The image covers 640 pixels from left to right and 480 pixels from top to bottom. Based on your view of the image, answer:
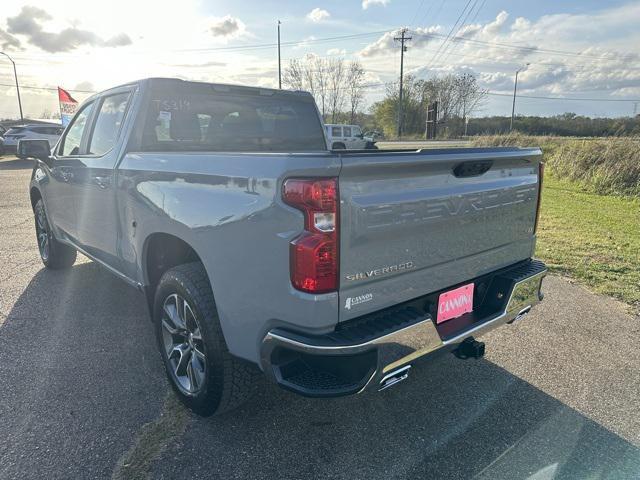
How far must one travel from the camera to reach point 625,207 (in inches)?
368

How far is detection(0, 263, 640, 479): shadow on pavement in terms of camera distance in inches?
91.4

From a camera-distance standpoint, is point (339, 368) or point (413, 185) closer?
point (339, 368)

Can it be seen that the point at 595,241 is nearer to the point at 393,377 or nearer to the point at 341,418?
the point at 341,418

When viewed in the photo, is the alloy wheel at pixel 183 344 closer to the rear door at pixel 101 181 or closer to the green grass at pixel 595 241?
the rear door at pixel 101 181

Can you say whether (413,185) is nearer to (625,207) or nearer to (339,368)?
(339,368)

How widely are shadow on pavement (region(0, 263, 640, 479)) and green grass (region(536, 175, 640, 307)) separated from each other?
2288mm

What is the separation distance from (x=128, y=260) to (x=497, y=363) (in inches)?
109

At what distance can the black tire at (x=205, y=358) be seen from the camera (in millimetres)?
2396

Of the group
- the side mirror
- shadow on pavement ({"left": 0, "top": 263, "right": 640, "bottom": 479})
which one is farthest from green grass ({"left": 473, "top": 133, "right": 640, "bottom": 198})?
the side mirror

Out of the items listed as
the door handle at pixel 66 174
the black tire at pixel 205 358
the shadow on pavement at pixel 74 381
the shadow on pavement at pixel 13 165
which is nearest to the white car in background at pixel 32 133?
the shadow on pavement at pixel 13 165

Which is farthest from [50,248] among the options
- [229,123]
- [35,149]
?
[229,123]

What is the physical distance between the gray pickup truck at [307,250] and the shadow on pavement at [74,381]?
408 mm

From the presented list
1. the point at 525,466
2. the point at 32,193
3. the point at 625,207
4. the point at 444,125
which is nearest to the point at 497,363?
the point at 525,466

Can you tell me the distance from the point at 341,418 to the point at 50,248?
14.0ft
